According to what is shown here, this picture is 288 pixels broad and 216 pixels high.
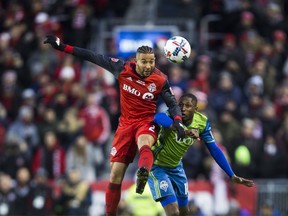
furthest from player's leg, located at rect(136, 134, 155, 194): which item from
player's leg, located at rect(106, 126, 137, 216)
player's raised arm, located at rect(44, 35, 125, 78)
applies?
player's raised arm, located at rect(44, 35, 125, 78)

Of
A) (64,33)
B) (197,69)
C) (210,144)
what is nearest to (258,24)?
(197,69)

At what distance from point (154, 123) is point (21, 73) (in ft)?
35.5

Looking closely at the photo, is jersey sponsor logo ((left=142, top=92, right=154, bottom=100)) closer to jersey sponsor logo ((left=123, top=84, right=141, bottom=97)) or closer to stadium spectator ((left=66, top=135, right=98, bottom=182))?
jersey sponsor logo ((left=123, top=84, right=141, bottom=97))

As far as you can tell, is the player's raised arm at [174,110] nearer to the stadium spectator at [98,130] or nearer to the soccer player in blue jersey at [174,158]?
the soccer player in blue jersey at [174,158]

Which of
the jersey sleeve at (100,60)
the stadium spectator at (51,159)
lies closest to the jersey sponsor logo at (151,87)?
the jersey sleeve at (100,60)

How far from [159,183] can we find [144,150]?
85 centimetres

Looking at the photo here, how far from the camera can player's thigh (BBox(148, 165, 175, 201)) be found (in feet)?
60.2

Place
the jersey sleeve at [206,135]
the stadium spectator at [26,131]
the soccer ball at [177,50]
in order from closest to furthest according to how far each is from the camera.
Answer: the soccer ball at [177,50] < the jersey sleeve at [206,135] < the stadium spectator at [26,131]

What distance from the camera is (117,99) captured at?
27.3m

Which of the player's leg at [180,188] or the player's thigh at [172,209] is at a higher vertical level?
the player's leg at [180,188]

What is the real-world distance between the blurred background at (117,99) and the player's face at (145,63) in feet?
20.9

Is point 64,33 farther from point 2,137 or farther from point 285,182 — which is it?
point 285,182

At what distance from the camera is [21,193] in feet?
83.0

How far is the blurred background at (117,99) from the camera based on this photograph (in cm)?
2564
